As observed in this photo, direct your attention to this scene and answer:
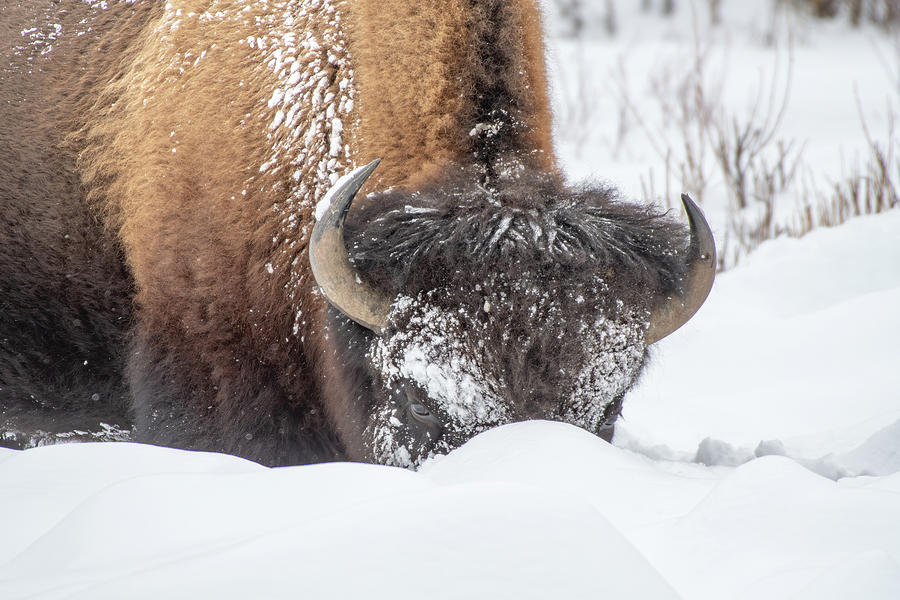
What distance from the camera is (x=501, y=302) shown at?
2.07 metres

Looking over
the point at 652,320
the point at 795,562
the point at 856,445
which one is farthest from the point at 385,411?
the point at 856,445

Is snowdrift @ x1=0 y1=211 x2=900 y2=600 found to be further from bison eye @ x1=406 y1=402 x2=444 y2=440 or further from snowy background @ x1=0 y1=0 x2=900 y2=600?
bison eye @ x1=406 y1=402 x2=444 y2=440

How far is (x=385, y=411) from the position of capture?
2334 mm

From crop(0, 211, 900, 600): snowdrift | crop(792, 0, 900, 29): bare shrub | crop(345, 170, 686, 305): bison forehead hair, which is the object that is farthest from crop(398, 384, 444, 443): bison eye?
crop(792, 0, 900, 29): bare shrub

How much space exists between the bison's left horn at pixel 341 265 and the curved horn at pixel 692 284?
82 cm

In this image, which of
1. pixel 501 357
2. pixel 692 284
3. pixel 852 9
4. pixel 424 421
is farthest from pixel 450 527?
pixel 852 9

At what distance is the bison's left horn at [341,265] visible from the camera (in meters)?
2.16

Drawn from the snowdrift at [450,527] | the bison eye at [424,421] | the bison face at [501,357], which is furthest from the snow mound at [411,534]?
the bison eye at [424,421]

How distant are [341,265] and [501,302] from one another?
48cm

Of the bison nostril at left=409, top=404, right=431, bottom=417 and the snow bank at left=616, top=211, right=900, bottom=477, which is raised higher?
the bison nostril at left=409, top=404, right=431, bottom=417

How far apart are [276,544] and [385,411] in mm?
1187

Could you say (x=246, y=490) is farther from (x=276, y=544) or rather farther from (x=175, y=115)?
(x=175, y=115)

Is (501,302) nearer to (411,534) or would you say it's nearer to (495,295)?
(495,295)

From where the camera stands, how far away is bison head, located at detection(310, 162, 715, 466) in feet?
6.82
